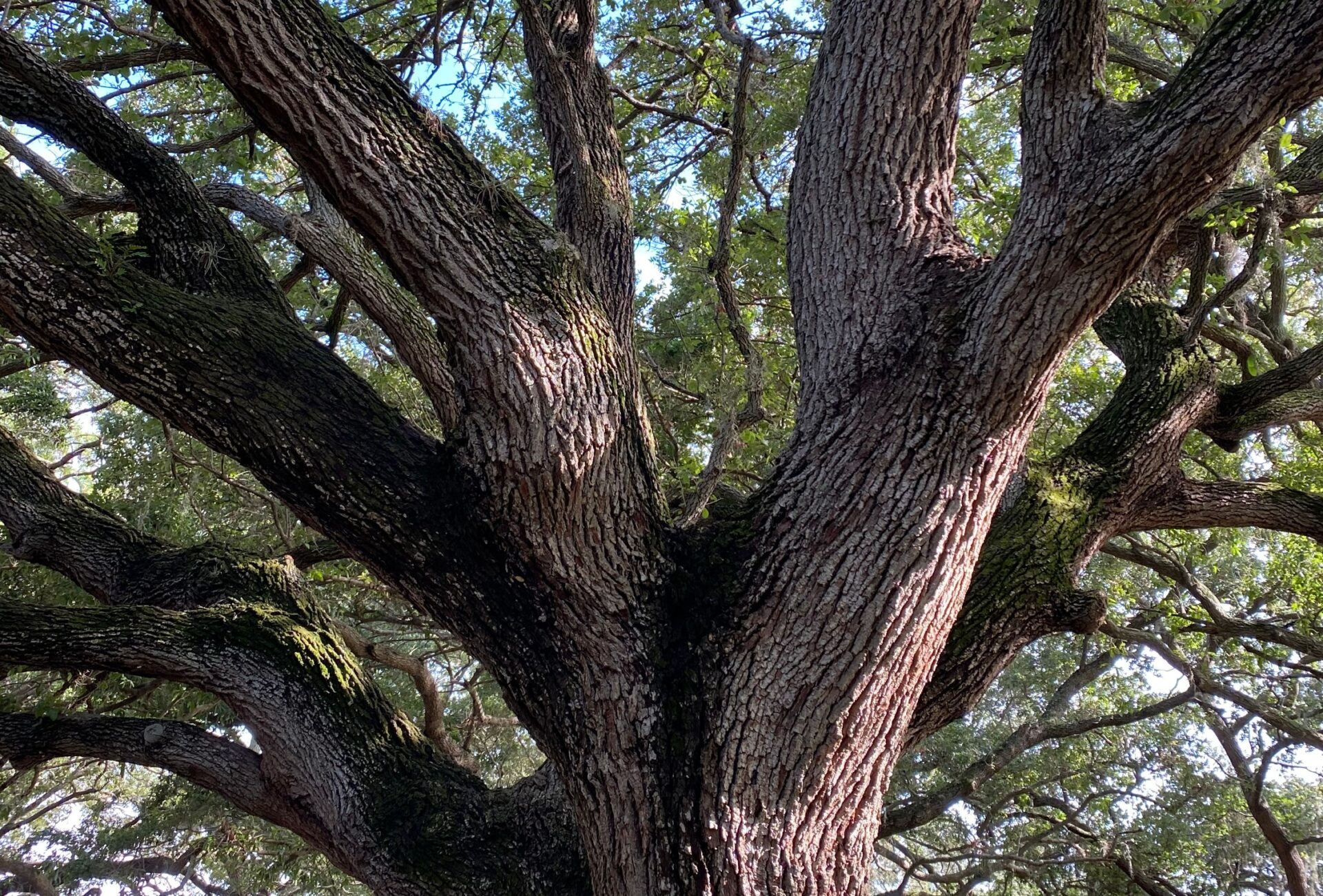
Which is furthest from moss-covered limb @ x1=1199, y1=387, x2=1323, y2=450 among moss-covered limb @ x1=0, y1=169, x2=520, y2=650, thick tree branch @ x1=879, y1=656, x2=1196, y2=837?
moss-covered limb @ x1=0, y1=169, x2=520, y2=650

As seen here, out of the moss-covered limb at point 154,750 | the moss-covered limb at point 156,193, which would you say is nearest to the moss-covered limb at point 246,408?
the moss-covered limb at point 156,193

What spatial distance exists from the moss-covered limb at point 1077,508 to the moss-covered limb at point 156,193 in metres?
2.71

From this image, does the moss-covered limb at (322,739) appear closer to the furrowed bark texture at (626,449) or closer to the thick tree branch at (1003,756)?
the furrowed bark texture at (626,449)

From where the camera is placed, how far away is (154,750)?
10.5ft

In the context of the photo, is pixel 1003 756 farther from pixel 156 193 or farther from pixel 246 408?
pixel 156 193

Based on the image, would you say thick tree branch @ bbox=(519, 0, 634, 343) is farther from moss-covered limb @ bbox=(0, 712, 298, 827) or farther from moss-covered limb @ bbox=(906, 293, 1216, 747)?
moss-covered limb @ bbox=(0, 712, 298, 827)

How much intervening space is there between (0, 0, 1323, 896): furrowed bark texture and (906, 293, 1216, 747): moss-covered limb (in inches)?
0.7

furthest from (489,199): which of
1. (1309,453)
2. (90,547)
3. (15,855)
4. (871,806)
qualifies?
(15,855)

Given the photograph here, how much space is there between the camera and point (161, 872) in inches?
275

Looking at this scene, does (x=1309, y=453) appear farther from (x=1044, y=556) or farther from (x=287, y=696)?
(x=287, y=696)

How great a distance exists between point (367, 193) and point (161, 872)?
7128 millimetres

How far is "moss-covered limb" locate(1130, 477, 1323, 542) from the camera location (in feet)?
10.9

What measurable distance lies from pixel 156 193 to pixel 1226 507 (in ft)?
14.0

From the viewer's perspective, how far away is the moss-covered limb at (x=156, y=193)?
9.74 feet
